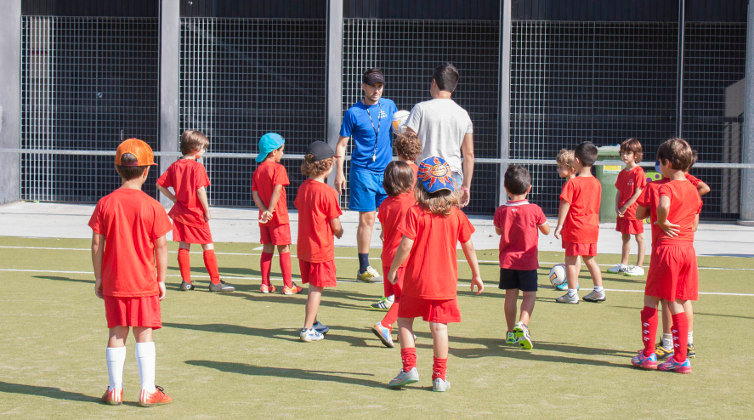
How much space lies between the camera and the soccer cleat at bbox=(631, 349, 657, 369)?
619 cm

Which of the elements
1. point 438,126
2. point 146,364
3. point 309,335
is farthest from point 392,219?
point 146,364

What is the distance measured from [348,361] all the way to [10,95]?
14179 mm

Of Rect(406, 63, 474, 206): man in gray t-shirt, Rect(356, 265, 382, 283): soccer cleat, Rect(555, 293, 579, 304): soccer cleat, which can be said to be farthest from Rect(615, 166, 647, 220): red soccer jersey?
Rect(406, 63, 474, 206): man in gray t-shirt

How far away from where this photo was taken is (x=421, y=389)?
5578mm

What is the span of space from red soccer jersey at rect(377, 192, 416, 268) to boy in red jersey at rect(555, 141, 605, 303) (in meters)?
2.37

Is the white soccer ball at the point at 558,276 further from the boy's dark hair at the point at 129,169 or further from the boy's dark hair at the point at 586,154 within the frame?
the boy's dark hair at the point at 129,169

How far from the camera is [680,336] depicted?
6090 mm

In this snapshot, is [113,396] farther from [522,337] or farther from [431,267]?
[522,337]

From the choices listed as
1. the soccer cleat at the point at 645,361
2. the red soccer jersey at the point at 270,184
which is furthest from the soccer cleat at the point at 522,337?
the red soccer jersey at the point at 270,184

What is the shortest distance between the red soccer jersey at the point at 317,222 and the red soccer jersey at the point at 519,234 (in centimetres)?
133

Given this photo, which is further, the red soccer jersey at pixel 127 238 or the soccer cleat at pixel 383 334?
the soccer cleat at pixel 383 334

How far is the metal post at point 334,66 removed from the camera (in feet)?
56.4

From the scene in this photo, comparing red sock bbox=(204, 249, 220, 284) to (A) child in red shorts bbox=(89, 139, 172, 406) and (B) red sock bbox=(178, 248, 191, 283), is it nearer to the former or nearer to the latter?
(B) red sock bbox=(178, 248, 191, 283)

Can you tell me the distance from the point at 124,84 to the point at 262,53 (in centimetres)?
306
